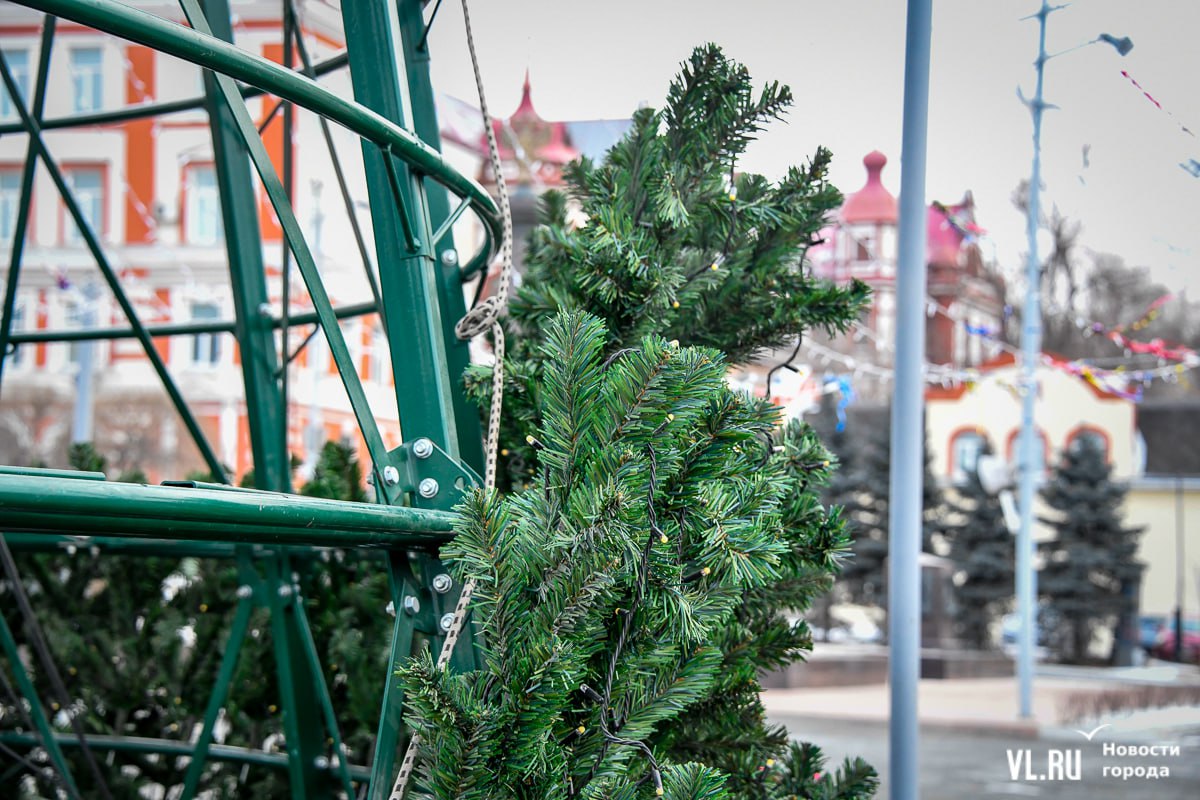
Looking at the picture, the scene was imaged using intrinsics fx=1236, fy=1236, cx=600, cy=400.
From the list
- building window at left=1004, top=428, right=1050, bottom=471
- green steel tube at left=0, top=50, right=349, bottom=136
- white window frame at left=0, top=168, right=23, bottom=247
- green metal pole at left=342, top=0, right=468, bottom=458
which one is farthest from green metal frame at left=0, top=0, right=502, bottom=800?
building window at left=1004, top=428, right=1050, bottom=471

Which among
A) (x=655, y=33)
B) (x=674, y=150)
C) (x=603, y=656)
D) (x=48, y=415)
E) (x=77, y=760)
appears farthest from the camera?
(x=48, y=415)

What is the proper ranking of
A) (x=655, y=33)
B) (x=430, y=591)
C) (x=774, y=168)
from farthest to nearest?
(x=655, y=33) < (x=774, y=168) < (x=430, y=591)

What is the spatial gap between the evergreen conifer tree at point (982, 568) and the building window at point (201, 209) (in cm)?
1776

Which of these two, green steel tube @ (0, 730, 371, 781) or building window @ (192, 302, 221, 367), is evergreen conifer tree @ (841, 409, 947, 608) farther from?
green steel tube @ (0, 730, 371, 781)

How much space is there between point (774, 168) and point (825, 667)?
17.1 meters

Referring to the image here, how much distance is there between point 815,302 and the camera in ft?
6.86

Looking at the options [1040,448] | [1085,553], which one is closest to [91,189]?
[1085,553]

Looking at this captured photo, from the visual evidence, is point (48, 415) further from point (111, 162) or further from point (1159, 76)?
point (1159, 76)

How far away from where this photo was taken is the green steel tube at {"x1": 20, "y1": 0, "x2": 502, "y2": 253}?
51.1 inches

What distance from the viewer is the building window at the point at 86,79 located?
18733mm

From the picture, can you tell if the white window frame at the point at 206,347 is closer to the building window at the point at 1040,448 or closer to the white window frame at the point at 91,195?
the white window frame at the point at 91,195

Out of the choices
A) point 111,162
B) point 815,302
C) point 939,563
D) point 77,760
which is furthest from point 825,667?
point 815,302

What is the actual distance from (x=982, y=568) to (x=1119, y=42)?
25345 millimetres

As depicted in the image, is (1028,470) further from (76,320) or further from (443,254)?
(443,254)
